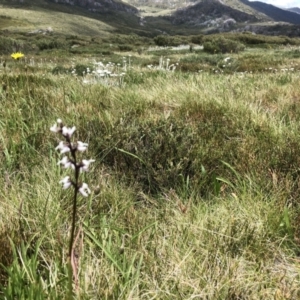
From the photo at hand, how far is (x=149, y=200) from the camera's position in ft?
9.23

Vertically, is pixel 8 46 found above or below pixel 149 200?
above

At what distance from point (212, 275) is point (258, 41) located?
5871 cm

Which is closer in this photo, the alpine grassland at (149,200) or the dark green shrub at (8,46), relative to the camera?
the alpine grassland at (149,200)

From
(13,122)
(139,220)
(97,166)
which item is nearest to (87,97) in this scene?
(13,122)

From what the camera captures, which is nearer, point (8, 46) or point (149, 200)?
point (149, 200)

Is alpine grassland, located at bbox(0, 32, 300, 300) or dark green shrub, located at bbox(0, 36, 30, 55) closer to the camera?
alpine grassland, located at bbox(0, 32, 300, 300)

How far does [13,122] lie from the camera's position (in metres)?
3.76

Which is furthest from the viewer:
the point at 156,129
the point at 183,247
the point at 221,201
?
the point at 156,129

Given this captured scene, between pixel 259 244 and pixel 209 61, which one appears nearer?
pixel 259 244

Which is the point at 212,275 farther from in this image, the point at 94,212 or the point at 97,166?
the point at 97,166

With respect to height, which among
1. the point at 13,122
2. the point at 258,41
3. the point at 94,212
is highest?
the point at 258,41

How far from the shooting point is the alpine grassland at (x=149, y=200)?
1.72m

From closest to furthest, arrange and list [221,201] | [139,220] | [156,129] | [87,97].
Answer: [139,220] → [221,201] → [156,129] → [87,97]

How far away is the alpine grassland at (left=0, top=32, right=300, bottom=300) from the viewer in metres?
1.72
